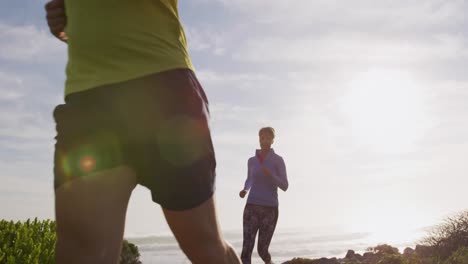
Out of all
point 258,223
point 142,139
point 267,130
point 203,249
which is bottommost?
point 203,249

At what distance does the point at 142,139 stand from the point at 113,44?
0.38m

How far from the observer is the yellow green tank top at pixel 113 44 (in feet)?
7.87

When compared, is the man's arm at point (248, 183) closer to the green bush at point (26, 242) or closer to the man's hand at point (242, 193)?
the man's hand at point (242, 193)

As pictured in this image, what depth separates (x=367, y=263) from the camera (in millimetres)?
11906

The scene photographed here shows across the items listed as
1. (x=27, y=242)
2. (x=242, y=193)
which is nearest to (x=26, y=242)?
(x=27, y=242)

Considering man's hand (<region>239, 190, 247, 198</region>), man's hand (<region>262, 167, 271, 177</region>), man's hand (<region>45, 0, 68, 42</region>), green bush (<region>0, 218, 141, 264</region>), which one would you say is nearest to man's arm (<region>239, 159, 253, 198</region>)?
man's hand (<region>239, 190, 247, 198</region>)

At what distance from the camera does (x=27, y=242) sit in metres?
6.67

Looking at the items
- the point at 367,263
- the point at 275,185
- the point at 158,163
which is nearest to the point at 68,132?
the point at 158,163

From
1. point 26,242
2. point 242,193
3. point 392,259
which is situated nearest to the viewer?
point 26,242

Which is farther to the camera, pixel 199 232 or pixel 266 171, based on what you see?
pixel 266 171

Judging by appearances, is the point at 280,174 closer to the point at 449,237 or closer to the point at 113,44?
the point at 449,237

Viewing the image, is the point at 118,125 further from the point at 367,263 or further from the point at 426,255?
the point at 367,263

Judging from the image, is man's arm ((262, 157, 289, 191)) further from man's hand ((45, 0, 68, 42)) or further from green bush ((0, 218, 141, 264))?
man's hand ((45, 0, 68, 42))

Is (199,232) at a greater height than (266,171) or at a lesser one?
lesser
